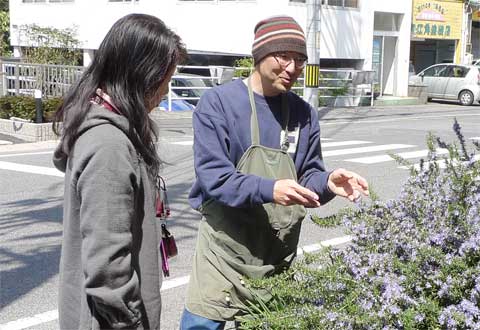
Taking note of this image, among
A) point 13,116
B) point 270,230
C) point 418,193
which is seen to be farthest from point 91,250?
point 13,116

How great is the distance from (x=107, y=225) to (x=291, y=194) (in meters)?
0.72

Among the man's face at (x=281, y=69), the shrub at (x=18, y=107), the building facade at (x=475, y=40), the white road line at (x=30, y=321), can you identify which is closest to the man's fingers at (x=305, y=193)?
the man's face at (x=281, y=69)

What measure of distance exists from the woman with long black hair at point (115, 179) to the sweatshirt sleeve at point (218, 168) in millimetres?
428

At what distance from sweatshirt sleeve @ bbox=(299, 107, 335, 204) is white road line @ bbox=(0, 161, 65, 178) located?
720cm

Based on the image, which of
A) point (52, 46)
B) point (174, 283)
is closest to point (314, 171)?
point (174, 283)

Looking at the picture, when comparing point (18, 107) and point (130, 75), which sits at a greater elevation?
point (130, 75)

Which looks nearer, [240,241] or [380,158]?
[240,241]

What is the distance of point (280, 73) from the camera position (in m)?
2.81

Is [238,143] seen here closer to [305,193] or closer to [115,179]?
[305,193]

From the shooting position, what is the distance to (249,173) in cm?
279

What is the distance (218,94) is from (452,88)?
79.0 ft

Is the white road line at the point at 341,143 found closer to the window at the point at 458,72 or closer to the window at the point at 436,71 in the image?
the window at the point at 458,72

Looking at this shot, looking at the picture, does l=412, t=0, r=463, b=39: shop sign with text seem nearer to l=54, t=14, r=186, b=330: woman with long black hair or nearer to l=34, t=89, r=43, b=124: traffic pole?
l=34, t=89, r=43, b=124: traffic pole

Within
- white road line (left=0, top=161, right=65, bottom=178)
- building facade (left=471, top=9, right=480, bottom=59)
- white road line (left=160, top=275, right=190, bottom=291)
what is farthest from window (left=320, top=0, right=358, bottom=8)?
white road line (left=160, top=275, right=190, bottom=291)
